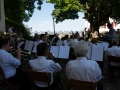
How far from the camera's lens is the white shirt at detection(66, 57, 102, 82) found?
11.1ft

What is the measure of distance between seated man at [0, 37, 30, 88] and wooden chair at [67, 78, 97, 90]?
1.40 metres

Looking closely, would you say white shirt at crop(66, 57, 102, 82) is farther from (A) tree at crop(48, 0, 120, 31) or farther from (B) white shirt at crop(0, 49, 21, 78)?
(A) tree at crop(48, 0, 120, 31)

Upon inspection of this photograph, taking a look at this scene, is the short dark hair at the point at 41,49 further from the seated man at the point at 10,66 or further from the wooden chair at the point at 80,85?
the wooden chair at the point at 80,85

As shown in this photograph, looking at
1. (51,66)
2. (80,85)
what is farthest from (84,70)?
(51,66)

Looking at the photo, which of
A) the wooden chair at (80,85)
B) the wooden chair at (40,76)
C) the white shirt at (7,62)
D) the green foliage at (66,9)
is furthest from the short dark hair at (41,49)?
the green foliage at (66,9)

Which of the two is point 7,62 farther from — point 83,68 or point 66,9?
point 66,9

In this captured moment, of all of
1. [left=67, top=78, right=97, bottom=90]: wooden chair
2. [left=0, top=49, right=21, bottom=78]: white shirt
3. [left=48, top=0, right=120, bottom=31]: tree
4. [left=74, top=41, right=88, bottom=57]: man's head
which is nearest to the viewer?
[left=67, top=78, right=97, bottom=90]: wooden chair

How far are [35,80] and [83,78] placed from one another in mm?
899

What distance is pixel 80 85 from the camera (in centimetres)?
316

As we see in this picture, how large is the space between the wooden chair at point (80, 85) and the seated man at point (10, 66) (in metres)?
1.40

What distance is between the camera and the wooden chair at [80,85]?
10.1 ft

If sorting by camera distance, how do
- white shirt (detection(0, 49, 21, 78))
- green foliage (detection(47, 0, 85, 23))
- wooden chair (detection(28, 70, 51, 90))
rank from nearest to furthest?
wooden chair (detection(28, 70, 51, 90)) → white shirt (detection(0, 49, 21, 78)) → green foliage (detection(47, 0, 85, 23))

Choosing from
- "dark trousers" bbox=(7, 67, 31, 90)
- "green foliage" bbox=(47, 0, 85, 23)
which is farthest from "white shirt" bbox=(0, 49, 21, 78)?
"green foliage" bbox=(47, 0, 85, 23)

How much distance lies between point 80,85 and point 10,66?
182 cm
